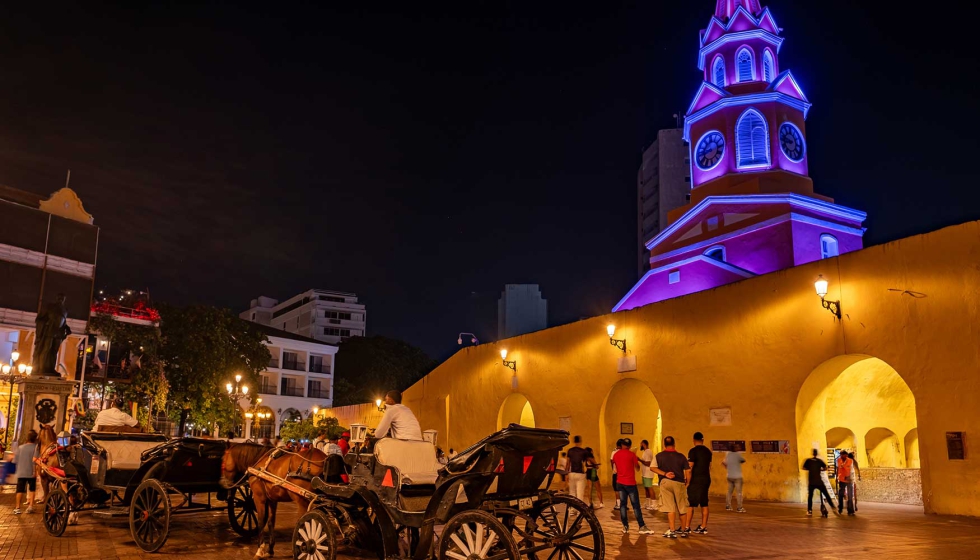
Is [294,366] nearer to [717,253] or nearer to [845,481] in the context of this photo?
[717,253]

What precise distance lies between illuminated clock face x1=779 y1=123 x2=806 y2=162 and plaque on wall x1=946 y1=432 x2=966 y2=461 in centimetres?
1779

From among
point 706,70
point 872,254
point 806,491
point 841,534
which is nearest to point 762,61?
point 706,70

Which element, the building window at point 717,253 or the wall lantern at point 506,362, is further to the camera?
the building window at point 717,253

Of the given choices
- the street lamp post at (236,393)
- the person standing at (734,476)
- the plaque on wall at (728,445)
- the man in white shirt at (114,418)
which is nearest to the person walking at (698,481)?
the person standing at (734,476)

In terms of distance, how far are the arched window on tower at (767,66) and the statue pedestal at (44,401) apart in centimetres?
2791

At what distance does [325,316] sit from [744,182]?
6235 cm

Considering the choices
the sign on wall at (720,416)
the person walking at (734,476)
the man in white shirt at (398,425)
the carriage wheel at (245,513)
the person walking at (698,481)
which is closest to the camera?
the man in white shirt at (398,425)

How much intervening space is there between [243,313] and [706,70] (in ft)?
247

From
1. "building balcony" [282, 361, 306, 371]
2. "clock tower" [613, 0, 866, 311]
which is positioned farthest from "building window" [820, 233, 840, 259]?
"building balcony" [282, 361, 306, 371]

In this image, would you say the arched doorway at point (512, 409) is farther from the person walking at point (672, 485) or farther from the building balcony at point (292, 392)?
the building balcony at point (292, 392)

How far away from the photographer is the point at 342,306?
3337 inches

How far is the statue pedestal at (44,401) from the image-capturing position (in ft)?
64.6

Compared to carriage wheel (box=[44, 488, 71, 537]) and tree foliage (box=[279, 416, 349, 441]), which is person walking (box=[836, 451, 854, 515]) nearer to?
carriage wheel (box=[44, 488, 71, 537])

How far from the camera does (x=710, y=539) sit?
432 inches
